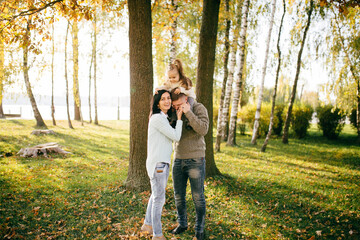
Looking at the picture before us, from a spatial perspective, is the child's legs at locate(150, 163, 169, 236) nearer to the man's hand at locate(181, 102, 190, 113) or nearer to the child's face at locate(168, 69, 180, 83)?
the man's hand at locate(181, 102, 190, 113)

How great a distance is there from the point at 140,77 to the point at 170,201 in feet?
9.22

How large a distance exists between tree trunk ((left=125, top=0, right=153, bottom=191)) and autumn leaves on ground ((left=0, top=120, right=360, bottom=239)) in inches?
37.8

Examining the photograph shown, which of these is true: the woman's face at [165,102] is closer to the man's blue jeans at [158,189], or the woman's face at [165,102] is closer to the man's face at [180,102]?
the man's face at [180,102]

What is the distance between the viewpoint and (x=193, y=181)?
3328 millimetres

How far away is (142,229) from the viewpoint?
3.67 m

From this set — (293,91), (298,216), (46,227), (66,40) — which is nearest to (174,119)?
(46,227)

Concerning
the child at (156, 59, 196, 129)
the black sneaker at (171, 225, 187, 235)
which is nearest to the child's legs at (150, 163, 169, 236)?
the black sneaker at (171, 225, 187, 235)

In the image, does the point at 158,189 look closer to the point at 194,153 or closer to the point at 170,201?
the point at 194,153

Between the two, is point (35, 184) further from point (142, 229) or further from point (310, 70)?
point (310, 70)

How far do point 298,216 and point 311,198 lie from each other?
114cm

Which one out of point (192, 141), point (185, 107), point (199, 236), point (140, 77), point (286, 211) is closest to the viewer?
point (185, 107)

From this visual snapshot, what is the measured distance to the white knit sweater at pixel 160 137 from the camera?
3.07m

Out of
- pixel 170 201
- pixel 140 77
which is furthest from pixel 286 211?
pixel 140 77

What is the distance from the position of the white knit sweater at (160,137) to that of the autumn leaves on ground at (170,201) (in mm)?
1483
